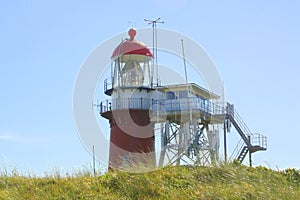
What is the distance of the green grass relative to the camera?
40.3 feet

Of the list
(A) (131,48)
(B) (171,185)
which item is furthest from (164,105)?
(B) (171,185)

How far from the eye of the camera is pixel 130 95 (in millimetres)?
31797

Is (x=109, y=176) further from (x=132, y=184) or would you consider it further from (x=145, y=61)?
(x=145, y=61)

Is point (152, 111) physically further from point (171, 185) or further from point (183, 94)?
point (171, 185)

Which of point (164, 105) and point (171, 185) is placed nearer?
point (171, 185)

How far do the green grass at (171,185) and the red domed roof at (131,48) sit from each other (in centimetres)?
1785

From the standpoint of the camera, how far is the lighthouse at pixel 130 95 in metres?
31.8

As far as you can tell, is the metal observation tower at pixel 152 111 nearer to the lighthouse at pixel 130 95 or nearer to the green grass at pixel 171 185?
the lighthouse at pixel 130 95

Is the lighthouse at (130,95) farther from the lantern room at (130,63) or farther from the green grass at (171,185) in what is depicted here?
the green grass at (171,185)

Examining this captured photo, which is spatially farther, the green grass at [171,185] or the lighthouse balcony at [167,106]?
the lighthouse balcony at [167,106]

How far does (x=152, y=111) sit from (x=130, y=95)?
146cm

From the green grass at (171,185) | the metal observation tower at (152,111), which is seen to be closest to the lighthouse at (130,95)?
the metal observation tower at (152,111)

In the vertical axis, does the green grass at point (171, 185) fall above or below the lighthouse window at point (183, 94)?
below

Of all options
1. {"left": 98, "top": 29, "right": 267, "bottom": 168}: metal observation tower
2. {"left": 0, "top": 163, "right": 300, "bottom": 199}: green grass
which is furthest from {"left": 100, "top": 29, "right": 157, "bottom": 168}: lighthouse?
{"left": 0, "top": 163, "right": 300, "bottom": 199}: green grass
